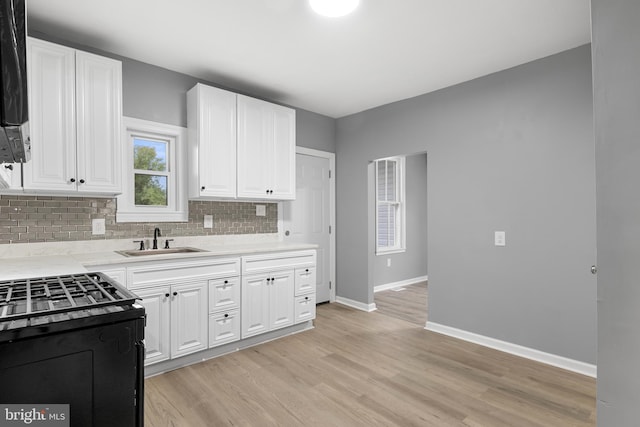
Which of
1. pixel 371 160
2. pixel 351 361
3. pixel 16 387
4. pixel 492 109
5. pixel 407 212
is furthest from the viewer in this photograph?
pixel 407 212

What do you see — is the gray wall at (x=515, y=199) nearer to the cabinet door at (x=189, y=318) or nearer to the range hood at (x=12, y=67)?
the cabinet door at (x=189, y=318)

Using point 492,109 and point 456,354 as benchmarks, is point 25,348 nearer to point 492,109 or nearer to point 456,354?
point 456,354

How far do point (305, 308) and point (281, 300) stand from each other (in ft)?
1.08

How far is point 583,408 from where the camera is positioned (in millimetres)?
2123

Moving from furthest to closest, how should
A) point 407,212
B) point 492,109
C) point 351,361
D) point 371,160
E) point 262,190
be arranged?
point 407,212, point 371,160, point 262,190, point 492,109, point 351,361

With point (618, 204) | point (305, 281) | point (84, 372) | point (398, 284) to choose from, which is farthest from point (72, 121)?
point (398, 284)

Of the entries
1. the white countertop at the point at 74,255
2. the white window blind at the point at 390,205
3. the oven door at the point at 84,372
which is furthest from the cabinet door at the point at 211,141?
the white window blind at the point at 390,205

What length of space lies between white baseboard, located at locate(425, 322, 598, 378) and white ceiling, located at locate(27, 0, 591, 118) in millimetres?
2432

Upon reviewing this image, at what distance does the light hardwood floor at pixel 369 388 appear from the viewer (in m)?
2.02

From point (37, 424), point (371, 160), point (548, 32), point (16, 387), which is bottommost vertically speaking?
point (37, 424)

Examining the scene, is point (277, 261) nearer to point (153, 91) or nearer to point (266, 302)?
point (266, 302)

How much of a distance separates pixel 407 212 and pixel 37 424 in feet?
17.6

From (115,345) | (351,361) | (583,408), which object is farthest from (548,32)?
(115,345)

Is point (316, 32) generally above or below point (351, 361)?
above
